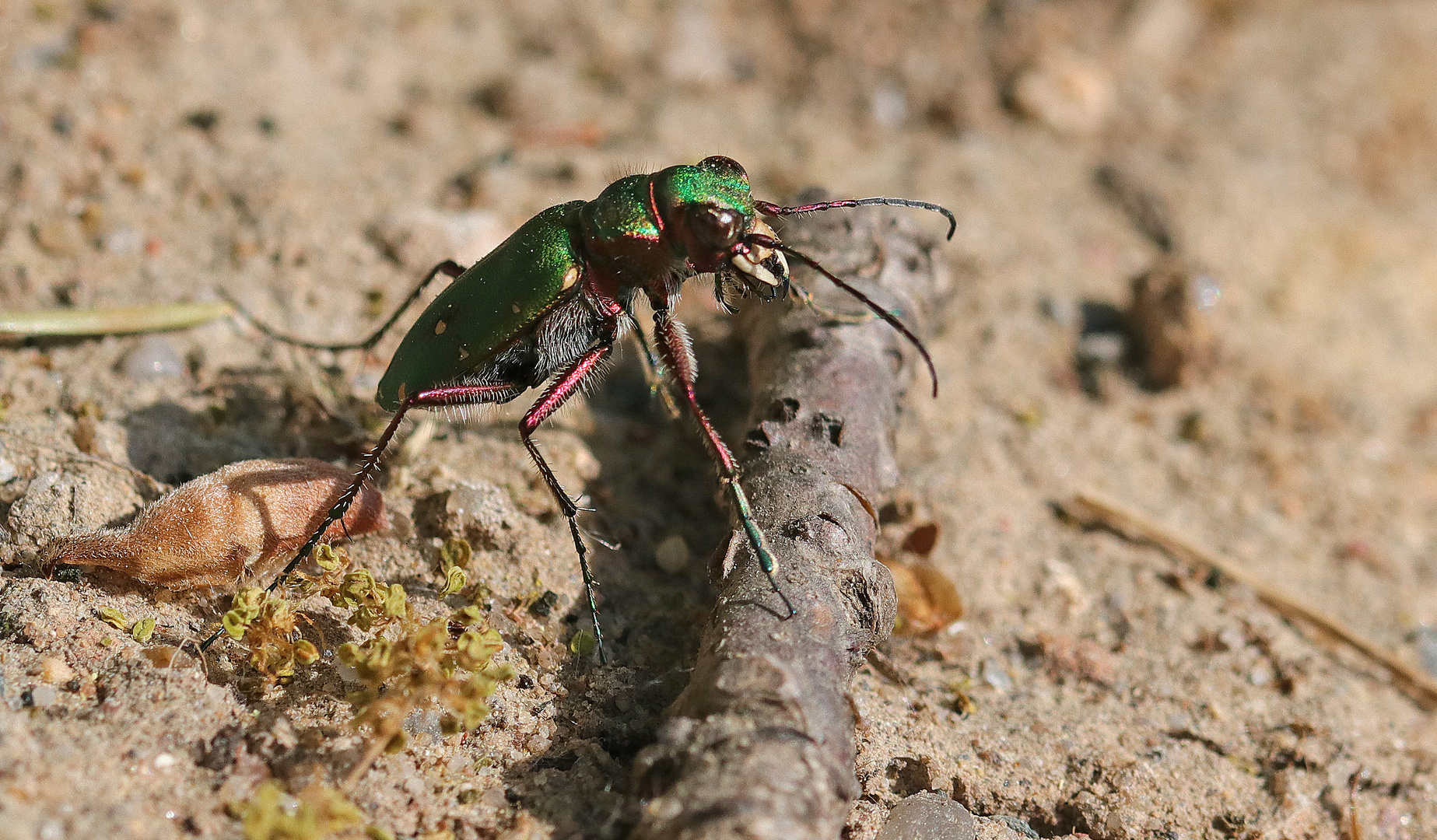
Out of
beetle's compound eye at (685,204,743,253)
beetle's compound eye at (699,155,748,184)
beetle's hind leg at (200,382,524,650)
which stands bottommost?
beetle's hind leg at (200,382,524,650)

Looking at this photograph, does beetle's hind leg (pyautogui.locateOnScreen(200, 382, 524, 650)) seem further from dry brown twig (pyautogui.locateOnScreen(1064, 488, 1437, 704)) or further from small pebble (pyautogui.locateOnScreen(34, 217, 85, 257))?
dry brown twig (pyautogui.locateOnScreen(1064, 488, 1437, 704))

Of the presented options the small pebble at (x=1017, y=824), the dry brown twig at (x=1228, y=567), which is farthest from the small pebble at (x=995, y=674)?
the dry brown twig at (x=1228, y=567)

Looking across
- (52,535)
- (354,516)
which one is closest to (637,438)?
(354,516)

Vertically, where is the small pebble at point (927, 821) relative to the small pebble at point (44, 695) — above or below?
above

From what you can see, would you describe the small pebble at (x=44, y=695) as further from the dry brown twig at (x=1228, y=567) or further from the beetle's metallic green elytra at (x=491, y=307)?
the dry brown twig at (x=1228, y=567)

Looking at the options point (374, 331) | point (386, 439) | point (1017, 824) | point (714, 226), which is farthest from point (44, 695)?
point (1017, 824)

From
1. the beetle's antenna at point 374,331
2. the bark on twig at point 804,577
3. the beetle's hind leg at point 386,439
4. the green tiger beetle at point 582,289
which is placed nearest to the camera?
the bark on twig at point 804,577

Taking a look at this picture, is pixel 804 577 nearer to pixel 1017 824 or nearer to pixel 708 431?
pixel 708 431

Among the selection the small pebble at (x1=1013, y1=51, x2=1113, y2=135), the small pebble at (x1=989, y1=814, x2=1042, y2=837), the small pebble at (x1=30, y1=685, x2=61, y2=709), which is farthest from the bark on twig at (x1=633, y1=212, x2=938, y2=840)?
the small pebble at (x1=1013, y1=51, x2=1113, y2=135)
